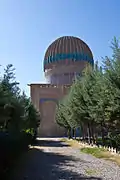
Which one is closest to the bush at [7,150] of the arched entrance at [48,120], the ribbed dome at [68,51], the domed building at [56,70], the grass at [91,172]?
the grass at [91,172]

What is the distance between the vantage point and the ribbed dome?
64188 mm

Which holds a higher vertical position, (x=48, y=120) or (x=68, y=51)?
(x=68, y=51)

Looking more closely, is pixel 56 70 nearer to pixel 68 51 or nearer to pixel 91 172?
pixel 68 51

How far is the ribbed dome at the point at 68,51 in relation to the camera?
64188 mm

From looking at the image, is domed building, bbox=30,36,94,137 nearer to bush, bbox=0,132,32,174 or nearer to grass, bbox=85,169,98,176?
bush, bbox=0,132,32,174

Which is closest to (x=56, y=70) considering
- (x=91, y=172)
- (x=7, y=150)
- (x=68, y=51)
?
(x=68, y=51)

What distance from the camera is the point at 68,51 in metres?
64.2

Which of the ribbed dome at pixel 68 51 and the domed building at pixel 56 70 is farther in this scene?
the ribbed dome at pixel 68 51

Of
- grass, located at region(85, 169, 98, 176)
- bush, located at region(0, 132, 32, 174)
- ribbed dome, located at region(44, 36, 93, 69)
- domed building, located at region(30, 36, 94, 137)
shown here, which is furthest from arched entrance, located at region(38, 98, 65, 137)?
grass, located at region(85, 169, 98, 176)

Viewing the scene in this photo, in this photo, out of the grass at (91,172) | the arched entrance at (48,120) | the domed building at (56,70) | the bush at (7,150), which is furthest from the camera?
the domed building at (56,70)

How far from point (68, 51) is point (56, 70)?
532 cm

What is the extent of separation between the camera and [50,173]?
12.2m

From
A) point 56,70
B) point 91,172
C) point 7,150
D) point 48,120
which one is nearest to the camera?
point 7,150

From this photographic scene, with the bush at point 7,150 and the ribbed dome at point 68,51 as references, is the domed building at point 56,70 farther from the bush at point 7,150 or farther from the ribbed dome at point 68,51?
the bush at point 7,150
